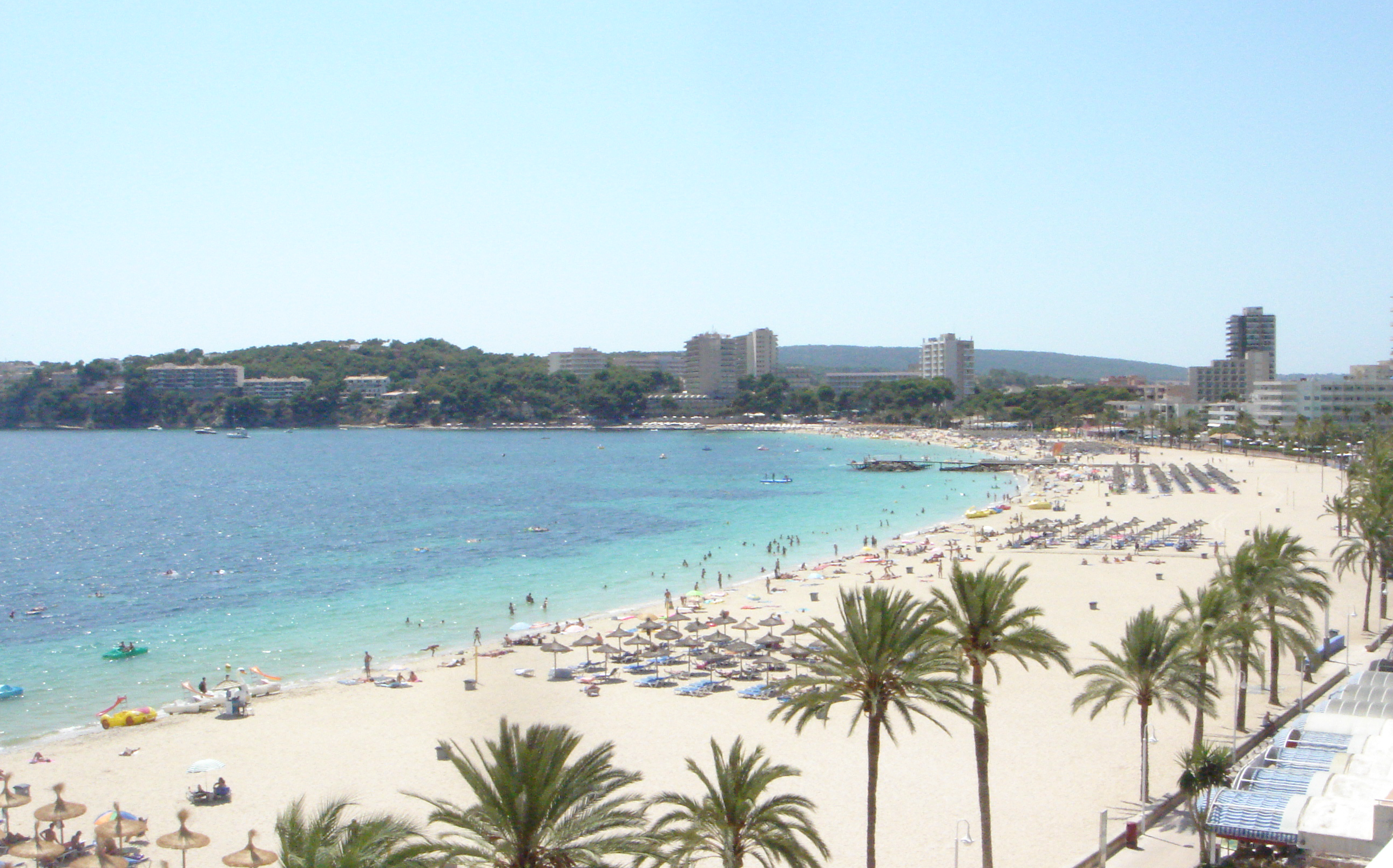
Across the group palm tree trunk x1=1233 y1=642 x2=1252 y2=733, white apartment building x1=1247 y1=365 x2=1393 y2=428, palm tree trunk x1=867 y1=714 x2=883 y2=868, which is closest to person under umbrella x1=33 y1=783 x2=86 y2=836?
palm tree trunk x1=867 y1=714 x2=883 y2=868

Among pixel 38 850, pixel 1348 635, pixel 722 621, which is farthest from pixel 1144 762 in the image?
pixel 38 850

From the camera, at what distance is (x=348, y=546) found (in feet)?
194

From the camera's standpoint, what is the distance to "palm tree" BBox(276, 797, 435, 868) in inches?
352

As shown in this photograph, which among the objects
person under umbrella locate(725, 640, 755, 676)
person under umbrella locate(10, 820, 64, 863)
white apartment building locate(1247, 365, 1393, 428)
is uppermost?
white apartment building locate(1247, 365, 1393, 428)

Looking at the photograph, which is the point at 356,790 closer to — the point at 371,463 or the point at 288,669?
the point at 288,669

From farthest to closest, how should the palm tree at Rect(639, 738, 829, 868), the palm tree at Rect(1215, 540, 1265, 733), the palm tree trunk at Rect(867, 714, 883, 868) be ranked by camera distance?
the palm tree at Rect(1215, 540, 1265, 733) < the palm tree trunk at Rect(867, 714, 883, 868) < the palm tree at Rect(639, 738, 829, 868)

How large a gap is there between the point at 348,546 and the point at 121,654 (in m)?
26.5

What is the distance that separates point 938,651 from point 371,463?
393 feet

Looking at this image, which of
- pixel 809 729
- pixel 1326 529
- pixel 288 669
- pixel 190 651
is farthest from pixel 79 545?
pixel 1326 529

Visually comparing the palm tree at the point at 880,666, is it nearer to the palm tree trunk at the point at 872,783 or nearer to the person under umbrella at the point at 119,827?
the palm tree trunk at the point at 872,783

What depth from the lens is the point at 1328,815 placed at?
566 inches

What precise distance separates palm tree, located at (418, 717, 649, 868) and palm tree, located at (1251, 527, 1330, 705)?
1556cm

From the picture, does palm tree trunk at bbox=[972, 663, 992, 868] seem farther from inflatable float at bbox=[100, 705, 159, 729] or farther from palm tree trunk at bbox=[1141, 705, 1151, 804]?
inflatable float at bbox=[100, 705, 159, 729]

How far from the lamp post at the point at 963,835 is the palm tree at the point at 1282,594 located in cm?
759
